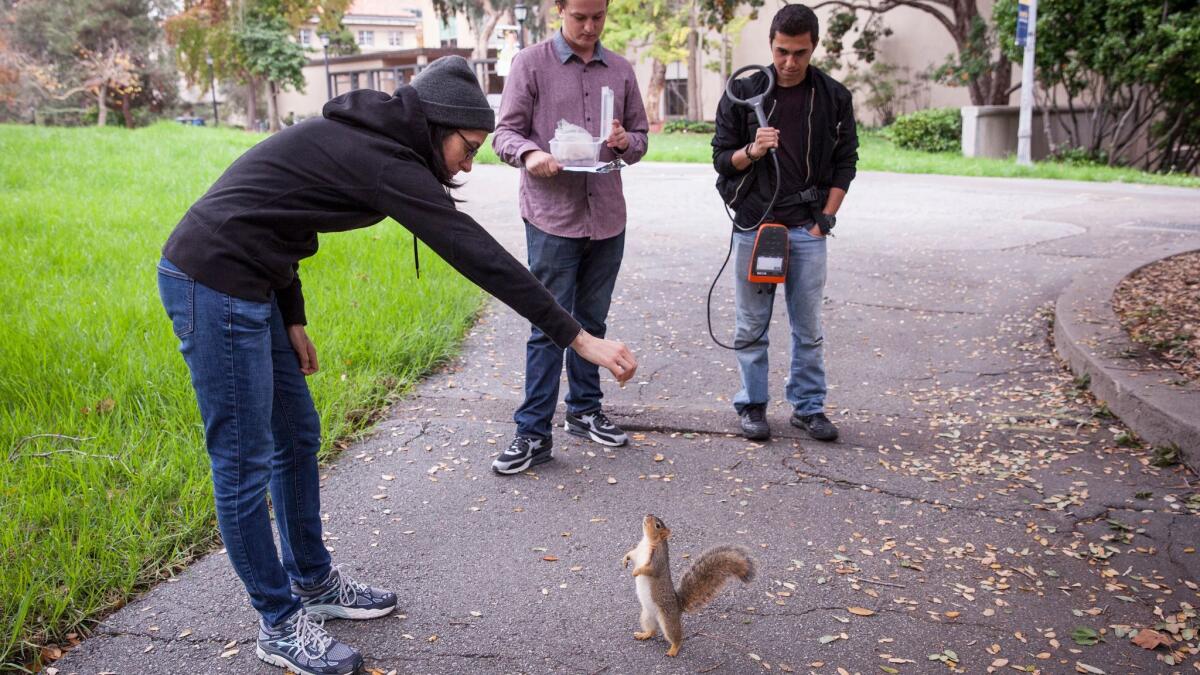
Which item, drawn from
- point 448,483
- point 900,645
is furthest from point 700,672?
point 448,483

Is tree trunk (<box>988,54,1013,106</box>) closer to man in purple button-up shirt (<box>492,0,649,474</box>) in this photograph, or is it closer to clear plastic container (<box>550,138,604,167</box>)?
man in purple button-up shirt (<box>492,0,649,474</box>)

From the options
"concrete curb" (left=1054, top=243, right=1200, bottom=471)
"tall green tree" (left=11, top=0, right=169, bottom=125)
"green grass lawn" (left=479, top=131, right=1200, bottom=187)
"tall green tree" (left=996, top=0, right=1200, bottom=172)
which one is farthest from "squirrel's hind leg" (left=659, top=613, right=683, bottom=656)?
"tall green tree" (left=11, top=0, right=169, bottom=125)

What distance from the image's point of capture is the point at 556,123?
4.20 metres

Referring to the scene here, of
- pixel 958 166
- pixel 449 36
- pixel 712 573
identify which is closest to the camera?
pixel 712 573

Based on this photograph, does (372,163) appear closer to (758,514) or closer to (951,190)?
(758,514)

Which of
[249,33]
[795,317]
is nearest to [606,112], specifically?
[795,317]

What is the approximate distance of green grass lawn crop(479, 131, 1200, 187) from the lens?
1475cm

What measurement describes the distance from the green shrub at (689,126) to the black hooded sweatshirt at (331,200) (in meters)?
27.5

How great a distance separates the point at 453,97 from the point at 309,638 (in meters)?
1.65

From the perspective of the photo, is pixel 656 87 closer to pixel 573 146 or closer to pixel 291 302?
pixel 573 146

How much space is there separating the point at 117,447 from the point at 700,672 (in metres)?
2.85

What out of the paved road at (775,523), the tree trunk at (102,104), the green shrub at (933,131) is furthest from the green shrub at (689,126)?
the tree trunk at (102,104)

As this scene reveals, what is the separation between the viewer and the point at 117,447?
13.5 ft

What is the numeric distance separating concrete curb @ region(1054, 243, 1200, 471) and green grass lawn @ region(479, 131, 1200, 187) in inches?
231
